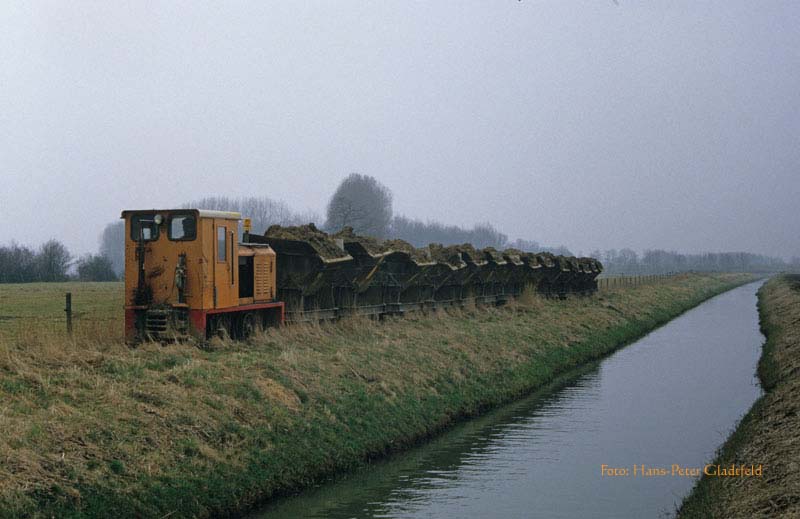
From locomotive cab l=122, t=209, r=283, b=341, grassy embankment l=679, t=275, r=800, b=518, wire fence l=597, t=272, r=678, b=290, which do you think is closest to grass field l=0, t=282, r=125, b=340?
locomotive cab l=122, t=209, r=283, b=341

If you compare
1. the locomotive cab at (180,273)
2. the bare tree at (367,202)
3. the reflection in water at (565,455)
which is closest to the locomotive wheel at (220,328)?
the locomotive cab at (180,273)

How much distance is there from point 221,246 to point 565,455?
8.83 m

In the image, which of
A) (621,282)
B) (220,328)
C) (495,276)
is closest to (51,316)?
(220,328)

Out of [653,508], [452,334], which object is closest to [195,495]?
[653,508]

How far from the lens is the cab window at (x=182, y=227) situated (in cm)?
1834

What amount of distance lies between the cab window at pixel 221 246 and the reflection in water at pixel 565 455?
6.23m

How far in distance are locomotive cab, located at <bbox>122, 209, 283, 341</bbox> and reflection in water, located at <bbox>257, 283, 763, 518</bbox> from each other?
5.58 metres

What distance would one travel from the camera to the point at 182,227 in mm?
18547

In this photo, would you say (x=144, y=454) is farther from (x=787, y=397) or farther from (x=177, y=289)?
(x=787, y=397)

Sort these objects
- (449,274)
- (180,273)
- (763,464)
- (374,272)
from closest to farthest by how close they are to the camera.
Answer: (763,464)
(180,273)
(374,272)
(449,274)

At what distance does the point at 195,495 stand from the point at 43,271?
192ft

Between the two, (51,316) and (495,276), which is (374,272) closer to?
(51,316)

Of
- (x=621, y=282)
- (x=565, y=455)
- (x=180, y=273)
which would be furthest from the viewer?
(x=621, y=282)

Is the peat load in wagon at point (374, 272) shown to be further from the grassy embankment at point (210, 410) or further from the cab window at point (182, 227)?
the cab window at point (182, 227)
